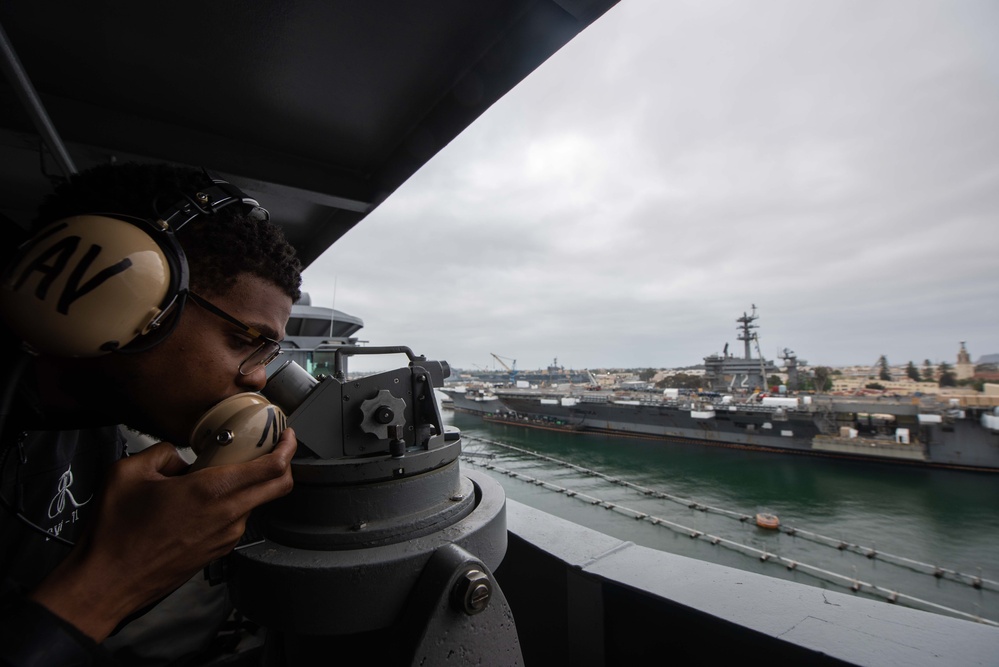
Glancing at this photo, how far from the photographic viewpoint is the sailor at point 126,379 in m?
0.79

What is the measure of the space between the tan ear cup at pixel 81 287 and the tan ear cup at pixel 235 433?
0.27 m

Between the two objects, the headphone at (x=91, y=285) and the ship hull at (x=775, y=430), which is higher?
the headphone at (x=91, y=285)

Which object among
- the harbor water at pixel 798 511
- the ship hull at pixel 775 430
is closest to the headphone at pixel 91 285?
the harbor water at pixel 798 511

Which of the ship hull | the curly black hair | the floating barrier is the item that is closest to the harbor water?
the floating barrier

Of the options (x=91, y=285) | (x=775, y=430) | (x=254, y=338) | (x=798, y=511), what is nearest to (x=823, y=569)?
(x=798, y=511)

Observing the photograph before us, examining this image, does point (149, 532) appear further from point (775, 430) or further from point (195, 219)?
point (775, 430)

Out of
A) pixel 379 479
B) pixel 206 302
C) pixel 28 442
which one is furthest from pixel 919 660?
pixel 28 442

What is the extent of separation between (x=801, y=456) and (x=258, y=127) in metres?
35.7

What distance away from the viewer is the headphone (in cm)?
86

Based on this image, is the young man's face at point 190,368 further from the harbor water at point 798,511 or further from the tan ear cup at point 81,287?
the harbor water at point 798,511

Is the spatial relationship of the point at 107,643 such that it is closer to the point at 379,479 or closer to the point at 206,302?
the point at 379,479

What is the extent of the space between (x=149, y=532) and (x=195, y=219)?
867mm

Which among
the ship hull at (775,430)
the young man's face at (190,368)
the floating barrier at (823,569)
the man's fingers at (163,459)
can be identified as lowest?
the floating barrier at (823,569)

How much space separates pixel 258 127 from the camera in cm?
247
